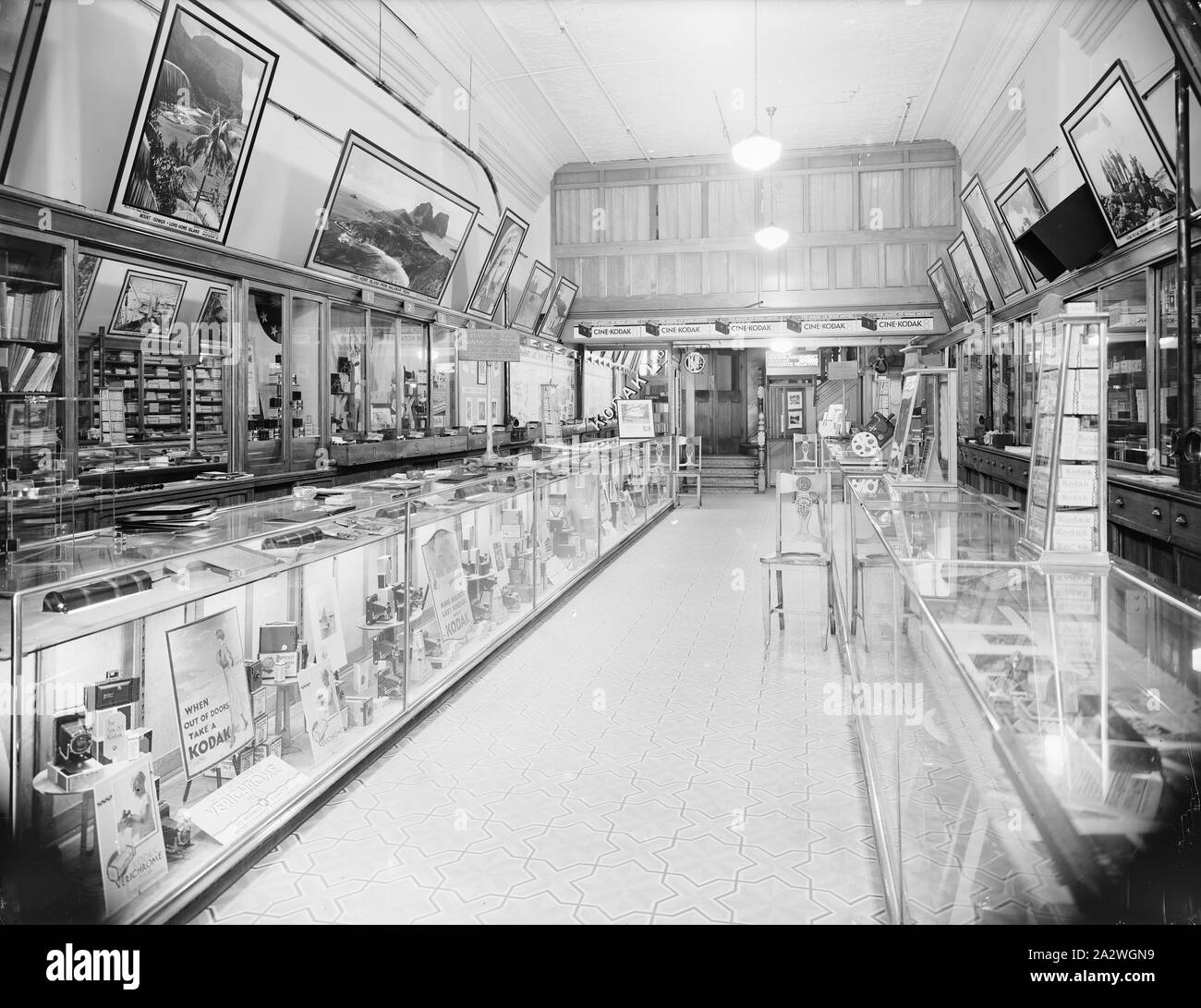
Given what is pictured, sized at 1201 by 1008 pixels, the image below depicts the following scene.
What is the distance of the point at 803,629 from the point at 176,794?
376cm

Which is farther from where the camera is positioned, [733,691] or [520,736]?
[733,691]

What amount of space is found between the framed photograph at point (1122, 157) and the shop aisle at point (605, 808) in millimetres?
3399

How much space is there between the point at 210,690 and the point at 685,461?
1095cm

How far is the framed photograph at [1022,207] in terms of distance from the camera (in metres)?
7.66

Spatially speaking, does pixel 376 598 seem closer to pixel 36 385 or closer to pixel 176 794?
pixel 176 794

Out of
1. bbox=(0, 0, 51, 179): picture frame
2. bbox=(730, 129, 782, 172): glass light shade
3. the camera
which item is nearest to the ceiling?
bbox=(730, 129, 782, 172): glass light shade

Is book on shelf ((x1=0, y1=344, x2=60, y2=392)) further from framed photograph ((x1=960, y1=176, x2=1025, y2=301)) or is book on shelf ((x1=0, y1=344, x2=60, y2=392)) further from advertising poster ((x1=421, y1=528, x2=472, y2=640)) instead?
framed photograph ((x1=960, y1=176, x2=1025, y2=301))

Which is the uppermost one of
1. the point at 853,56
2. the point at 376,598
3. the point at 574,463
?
the point at 853,56

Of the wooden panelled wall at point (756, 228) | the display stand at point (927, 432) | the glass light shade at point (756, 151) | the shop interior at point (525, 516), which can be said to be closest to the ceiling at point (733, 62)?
the shop interior at point (525, 516)

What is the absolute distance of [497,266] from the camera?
10.3m

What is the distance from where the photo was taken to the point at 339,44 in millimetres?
7004

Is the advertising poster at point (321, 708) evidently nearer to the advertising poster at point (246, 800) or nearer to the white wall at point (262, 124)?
the advertising poster at point (246, 800)

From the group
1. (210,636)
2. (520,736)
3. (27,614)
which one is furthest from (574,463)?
(27,614)
